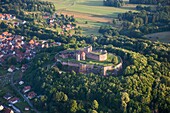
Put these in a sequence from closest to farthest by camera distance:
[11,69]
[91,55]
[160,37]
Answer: [91,55]
[11,69]
[160,37]

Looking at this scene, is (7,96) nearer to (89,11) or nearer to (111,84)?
(111,84)

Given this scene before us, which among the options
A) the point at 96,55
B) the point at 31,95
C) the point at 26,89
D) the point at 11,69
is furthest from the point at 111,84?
the point at 11,69

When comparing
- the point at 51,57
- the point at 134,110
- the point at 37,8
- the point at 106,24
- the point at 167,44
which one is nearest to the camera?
the point at 134,110

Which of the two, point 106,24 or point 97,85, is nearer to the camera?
point 97,85

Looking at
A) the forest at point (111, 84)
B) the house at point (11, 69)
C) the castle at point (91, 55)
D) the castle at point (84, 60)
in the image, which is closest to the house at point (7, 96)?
the forest at point (111, 84)

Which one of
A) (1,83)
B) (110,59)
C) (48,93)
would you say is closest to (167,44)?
(110,59)

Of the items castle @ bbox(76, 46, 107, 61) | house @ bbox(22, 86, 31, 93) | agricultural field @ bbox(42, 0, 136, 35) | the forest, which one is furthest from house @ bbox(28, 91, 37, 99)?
agricultural field @ bbox(42, 0, 136, 35)

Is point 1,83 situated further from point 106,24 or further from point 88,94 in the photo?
point 106,24
